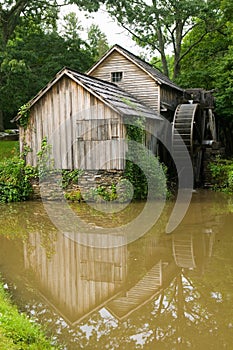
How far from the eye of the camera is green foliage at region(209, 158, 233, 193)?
15.6m

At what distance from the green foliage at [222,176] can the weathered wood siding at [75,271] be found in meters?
7.61

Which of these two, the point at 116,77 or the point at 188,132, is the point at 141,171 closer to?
the point at 188,132

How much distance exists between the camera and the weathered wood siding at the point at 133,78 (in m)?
17.1

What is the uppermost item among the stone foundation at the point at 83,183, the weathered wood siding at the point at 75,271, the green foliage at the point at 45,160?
the green foliage at the point at 45,160

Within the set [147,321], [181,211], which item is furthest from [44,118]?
[147,321]

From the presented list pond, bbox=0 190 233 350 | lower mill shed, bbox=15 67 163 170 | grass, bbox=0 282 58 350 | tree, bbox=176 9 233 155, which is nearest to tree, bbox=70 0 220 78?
tree, bbox=176 9 233 155

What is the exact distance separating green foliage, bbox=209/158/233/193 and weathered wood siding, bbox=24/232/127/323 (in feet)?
25.0

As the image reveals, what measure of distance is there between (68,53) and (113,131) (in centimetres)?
1349

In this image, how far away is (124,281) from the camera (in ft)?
→ 22.1

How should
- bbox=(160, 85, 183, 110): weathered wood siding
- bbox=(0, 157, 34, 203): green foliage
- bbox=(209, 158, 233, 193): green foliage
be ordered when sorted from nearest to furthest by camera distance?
bbox=(0, 157, 34, 203): green foliage → bbox=(209, 158, 233, 193): green foliage → bbox=(160, 85, 183, 110): weathered wood siding

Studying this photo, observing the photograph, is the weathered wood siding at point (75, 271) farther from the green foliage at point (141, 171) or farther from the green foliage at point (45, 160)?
→ the green foliage at point (45, 160)

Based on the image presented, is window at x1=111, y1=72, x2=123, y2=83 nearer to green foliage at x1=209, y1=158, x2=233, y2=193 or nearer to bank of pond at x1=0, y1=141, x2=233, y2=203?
bank of pond at x1=0, y1=141, x2=233, y2=203

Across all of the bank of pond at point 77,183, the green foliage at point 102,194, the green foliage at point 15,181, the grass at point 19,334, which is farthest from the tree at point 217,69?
the grass at point 19,334

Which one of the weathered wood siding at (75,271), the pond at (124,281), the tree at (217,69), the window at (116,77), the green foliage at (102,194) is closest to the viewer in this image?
the pond at (124,281)
